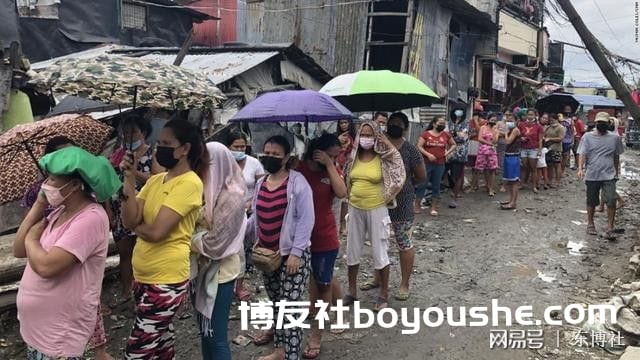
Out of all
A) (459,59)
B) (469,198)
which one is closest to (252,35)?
(459,59)

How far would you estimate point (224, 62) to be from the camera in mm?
9562

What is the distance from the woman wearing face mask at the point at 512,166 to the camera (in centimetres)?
934

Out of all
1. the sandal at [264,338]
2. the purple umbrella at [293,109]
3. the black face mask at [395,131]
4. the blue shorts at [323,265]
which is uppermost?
the purple umbrella at [293,109]

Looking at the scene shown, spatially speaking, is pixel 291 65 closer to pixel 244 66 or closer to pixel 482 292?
pixel 244 66

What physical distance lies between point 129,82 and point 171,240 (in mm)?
986

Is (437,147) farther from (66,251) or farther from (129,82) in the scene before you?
(66,251)

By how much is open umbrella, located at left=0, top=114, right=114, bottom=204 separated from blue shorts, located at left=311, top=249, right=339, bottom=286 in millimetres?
1745

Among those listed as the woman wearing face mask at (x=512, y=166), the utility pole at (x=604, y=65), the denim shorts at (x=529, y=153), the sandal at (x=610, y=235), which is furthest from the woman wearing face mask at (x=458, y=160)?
the utility pole at (x=604, y=65)

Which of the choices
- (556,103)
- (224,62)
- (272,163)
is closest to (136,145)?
(272,163)

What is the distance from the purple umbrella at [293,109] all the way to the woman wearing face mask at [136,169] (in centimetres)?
83

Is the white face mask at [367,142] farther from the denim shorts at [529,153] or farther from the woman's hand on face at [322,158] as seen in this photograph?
the denim shorts at [529,153]

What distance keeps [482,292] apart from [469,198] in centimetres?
504

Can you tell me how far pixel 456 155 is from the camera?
9.78 m

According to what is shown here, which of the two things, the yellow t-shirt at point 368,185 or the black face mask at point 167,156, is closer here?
the black face mask at point 167,156
